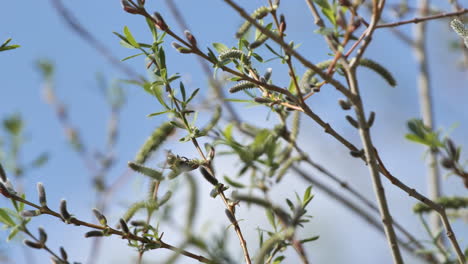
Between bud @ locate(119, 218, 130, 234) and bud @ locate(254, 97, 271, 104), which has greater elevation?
bud @ locate(254, 97, 271, 104)

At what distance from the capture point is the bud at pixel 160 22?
2.78 feet

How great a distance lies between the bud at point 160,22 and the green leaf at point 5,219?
1.19 feet

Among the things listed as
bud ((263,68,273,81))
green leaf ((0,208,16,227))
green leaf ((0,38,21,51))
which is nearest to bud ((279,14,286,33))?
bud ((263,68,273,81))

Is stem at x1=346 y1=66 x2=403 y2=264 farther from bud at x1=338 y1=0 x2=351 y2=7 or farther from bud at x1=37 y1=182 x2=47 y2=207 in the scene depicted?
bud at x1=37 y1=182 x2=47 y2=207

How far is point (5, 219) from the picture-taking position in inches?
35.8

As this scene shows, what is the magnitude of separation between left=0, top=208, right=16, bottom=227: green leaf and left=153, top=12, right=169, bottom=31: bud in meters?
0.36

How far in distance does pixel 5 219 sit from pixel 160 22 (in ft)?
1.25

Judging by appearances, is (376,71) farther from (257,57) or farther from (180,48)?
(180,48)

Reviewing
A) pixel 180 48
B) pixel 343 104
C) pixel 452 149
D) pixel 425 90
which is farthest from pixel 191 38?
pixel 425 90

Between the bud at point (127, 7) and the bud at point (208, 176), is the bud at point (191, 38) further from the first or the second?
the bud at point (208, 176)

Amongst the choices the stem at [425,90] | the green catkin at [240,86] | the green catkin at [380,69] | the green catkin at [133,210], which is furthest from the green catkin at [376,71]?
the stem at [425,90]

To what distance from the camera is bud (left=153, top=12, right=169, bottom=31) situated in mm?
846

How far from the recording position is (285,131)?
1.08 meters

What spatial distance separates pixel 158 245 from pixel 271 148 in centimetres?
22
